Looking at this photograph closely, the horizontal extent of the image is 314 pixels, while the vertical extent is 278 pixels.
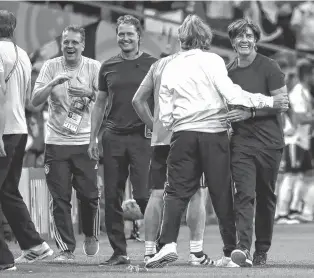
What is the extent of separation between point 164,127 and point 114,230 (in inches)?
43.2

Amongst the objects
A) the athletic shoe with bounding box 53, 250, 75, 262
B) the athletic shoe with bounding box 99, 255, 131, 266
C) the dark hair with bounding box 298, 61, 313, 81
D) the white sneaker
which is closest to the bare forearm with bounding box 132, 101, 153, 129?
the athletic shoe with bounding box 99, 255, 131, 266

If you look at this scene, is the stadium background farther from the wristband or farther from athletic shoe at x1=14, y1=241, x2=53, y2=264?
the wristband

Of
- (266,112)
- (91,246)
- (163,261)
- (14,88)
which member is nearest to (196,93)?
(266,112)

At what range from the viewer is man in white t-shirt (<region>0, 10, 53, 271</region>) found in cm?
884

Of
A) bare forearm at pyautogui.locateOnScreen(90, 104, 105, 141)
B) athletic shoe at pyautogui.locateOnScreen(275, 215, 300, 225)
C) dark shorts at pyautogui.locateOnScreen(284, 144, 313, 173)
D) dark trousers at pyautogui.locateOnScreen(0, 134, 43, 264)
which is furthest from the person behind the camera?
dark shorts at pyautogui.locateOnScreen(284, 144, 313, 173)

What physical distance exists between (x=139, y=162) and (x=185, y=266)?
958mm

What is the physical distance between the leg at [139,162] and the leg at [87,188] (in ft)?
2.31

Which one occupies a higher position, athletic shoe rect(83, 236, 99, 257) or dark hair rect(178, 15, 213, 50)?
dark hair rect(178, 15, 213, 50)

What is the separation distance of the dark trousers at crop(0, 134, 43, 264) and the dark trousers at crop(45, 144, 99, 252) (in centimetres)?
57

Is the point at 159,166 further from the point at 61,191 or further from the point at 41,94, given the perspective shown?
the point at 41,94

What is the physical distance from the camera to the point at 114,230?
9664mm

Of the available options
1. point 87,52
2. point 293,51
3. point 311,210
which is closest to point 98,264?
point 87,52

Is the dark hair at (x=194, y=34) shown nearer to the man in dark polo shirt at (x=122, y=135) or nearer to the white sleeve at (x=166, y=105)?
the white sleeve at (x=166, y=105)

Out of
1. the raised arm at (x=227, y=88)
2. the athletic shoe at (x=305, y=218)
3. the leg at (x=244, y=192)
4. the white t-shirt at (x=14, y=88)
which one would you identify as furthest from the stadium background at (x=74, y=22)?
the raised arm at (x=227, y=88)
